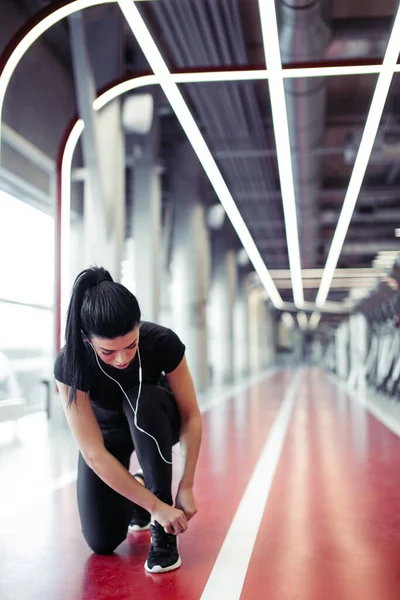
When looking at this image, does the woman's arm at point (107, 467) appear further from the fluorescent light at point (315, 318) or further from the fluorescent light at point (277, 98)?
the fluorescent light at point (315, 318)

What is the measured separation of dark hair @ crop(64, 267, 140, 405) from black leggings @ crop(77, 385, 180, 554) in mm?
235

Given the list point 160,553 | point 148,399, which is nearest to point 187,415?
point 148,399

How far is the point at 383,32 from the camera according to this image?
21.9ft

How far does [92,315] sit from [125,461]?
0.79 meters

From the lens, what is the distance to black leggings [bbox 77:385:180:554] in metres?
2.13

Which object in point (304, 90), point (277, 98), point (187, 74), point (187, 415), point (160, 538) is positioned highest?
point (304, 90)

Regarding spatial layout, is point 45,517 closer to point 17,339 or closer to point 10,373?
point 17,339

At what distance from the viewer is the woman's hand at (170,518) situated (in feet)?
6.56

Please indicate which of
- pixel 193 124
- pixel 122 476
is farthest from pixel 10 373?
pixel 122 476

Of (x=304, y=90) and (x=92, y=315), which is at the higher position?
(x=304, y=90)

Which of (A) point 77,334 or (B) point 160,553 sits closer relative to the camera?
(A) point 77,334

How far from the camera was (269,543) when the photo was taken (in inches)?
100

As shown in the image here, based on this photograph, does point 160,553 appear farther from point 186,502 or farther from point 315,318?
point 315,318

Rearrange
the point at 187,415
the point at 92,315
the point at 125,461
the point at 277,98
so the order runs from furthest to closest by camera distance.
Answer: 1. the point at 277,98
2. the point at 125,461
3. the point at 187,415
4. the point at 92,315
